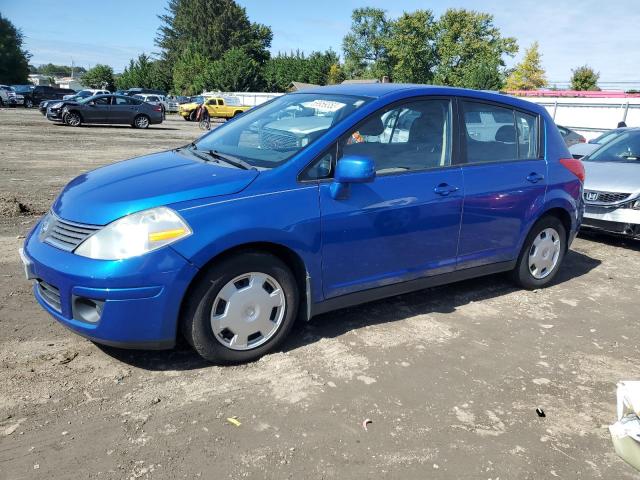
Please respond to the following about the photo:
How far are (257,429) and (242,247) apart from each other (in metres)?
1.07

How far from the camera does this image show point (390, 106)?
3.95 metres

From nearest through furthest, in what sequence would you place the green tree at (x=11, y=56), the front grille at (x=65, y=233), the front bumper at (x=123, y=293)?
the front bumper at (x=123, y=293) → the front grille at (x=65, y=233) → the green tree at (x=11, y=56)

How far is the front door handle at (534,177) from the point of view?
4738 mm

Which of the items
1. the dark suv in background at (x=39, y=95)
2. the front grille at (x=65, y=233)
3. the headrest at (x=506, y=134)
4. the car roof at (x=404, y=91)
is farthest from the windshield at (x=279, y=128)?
the dark suv in background at (x=39, y=95)

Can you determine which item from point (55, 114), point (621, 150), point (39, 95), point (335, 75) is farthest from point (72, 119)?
point (335, 75)

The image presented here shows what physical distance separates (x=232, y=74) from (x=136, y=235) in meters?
68.4

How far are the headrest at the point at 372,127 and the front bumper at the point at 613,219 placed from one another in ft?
13.9

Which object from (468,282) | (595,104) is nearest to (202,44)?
(595,104)

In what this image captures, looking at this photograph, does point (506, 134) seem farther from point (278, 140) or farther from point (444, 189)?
point (278, 140)

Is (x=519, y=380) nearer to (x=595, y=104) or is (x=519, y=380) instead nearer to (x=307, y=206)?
(x=307, y=206)

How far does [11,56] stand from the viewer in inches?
2552

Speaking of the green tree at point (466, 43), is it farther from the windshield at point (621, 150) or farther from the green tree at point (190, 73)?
the windshield at point (621, 150)

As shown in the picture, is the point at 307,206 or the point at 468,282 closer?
the point at 307,206

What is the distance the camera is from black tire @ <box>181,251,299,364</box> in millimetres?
3160
